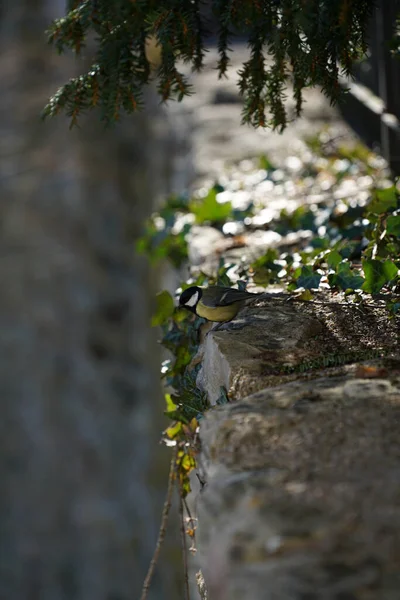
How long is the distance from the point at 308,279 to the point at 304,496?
1075mm

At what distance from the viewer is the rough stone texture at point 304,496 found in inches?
36.9

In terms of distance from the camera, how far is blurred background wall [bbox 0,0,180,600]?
561cm

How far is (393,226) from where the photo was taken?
2223 millimetres

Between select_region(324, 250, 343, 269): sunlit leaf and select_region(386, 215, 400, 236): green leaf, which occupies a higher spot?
select_region(386, 215, 400, 236): green leaf

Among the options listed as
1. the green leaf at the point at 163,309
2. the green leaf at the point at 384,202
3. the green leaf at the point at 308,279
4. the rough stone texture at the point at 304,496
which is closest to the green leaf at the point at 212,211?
the green leaf at the point at 384,202

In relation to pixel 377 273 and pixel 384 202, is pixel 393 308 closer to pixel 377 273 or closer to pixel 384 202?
pixel 377 273

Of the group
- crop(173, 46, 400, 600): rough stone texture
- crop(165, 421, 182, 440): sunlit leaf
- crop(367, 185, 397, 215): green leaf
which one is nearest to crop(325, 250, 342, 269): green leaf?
crop(173, 46, 400, 600): rough stone texture

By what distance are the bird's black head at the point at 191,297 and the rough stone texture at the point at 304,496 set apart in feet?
2.00

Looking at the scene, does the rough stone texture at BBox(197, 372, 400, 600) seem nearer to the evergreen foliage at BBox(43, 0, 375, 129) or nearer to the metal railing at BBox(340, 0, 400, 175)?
the evergreen foliage at BBox(43, 0, 375, 129)

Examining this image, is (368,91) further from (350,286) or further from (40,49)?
(40,49)

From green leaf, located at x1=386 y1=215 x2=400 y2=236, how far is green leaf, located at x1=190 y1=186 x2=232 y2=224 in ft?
4.27

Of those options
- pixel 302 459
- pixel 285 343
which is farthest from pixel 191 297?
pixel 302 459

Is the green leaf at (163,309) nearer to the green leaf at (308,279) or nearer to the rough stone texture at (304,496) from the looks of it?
the green leaf at (308,279)

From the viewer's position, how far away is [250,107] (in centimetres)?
202
